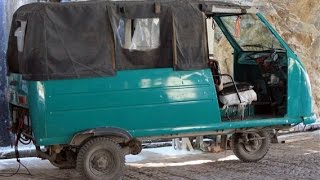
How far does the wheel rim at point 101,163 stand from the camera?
7.65m

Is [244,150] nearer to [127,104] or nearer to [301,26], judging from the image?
[127,104]

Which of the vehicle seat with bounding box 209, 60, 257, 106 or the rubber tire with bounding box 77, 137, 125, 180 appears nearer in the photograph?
the rubber tire with bounding box 77, 137, 125, 180

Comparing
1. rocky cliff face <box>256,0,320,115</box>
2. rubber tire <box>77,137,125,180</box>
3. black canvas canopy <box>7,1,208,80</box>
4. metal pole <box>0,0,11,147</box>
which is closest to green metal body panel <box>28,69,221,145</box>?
black canvas canopy <box>7,1,208,80</box>

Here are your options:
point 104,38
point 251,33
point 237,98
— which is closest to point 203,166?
point 237,98

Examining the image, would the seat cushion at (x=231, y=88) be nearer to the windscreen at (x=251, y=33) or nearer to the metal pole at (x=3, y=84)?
the windscreen at (x=251, y=33)

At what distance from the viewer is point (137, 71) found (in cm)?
763

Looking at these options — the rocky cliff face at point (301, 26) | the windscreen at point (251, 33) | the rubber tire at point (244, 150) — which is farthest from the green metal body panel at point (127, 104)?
the rocky cliff face at point (301, 26)

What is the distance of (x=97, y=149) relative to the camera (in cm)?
763

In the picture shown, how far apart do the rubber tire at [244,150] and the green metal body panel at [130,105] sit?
0.80m

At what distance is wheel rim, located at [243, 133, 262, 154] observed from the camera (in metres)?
9.08

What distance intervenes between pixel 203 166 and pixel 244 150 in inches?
27.8

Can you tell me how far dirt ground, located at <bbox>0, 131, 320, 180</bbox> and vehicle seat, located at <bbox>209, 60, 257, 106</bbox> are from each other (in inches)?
39.8

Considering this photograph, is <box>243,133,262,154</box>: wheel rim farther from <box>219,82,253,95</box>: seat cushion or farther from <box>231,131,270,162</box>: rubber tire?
<box>219,82,253,95</box>: seat cushion

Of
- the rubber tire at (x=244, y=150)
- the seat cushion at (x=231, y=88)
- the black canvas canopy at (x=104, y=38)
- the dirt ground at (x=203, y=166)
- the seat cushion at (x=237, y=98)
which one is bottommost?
the dirt ground at (x=203, y=166)
